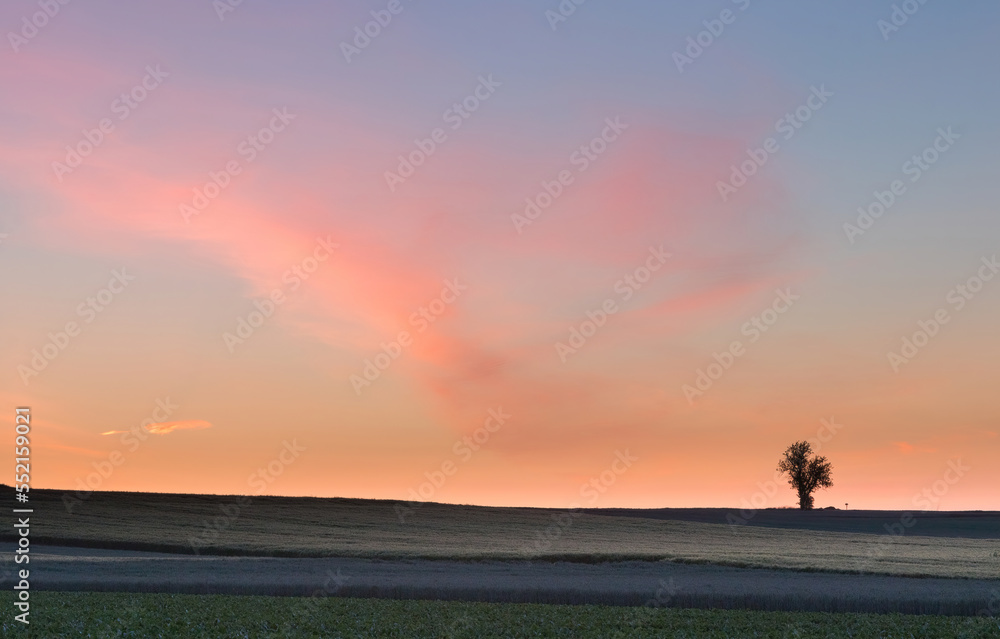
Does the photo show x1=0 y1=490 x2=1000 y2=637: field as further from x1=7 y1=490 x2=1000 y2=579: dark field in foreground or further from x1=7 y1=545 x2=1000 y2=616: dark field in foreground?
x1=7 y1=490 x2=1000 y2=579: dark field in foreground

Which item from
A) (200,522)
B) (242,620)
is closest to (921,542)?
(200,522)

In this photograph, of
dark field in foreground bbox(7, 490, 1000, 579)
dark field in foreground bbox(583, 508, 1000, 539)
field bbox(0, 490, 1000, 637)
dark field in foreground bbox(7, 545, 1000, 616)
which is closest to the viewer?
field bbox(0, 490, 1000, 637)

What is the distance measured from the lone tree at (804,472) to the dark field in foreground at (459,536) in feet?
84.3

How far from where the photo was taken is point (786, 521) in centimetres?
11044

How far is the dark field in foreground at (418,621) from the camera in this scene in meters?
27.4

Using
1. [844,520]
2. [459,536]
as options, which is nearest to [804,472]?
[844,520]

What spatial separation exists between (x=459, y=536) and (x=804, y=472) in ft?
263

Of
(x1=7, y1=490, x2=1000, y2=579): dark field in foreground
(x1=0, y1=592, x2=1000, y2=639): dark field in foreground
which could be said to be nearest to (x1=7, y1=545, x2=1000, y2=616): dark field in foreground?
(x1=0, y1=592, x2=1000, y2=639): dark field in foreground

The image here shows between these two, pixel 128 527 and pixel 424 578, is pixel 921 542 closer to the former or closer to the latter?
pixel 424 578

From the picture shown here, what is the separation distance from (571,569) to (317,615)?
20.9 m

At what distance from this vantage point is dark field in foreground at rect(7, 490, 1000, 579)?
177 ft

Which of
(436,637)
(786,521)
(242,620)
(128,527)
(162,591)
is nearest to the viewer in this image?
(436,637)

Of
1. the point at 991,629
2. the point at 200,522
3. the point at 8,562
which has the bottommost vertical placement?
the point at 991,629

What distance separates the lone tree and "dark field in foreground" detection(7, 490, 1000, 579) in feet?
84.3
